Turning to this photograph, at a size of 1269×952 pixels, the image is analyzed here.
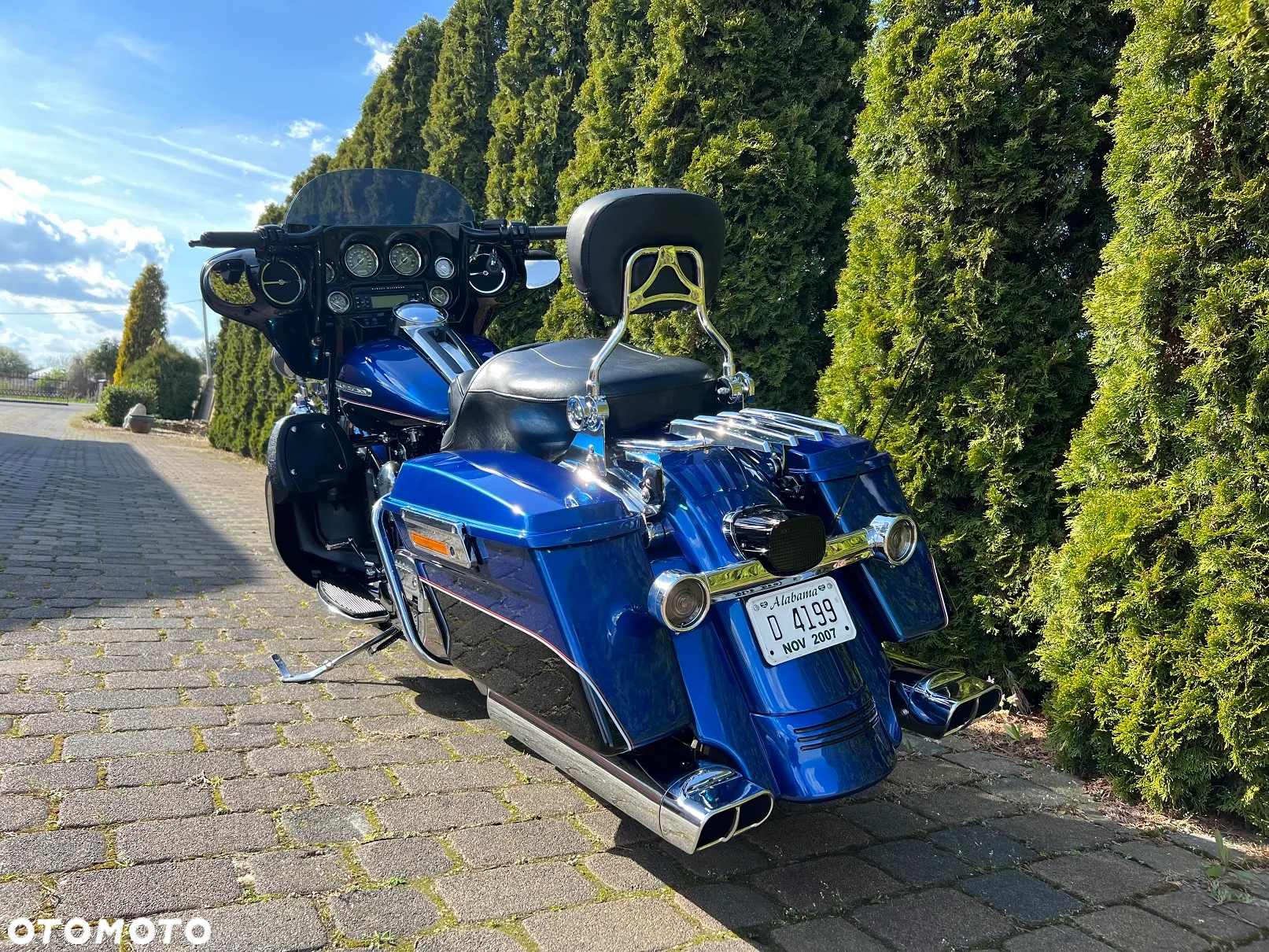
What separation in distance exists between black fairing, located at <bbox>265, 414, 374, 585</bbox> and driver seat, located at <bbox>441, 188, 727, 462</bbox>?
1.00 meters

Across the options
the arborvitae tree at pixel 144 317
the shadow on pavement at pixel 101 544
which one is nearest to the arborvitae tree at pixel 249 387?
the shadow on pavement at pixel 101 544

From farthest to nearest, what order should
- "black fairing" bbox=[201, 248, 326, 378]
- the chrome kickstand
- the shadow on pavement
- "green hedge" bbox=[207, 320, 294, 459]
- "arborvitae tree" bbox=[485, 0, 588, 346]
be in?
"green hedge" bbox=[207, 320, 294, 459] → "arborvitae tree" bbox=[485, 0, 588, 346] → the shadow on pavement → "black fairing" bbox=[201, 248, 326, 378] → the chrome kickstand

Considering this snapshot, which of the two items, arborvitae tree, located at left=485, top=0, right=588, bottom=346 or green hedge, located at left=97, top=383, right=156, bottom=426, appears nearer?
arborvitae tree, located at left=485, top=0, right=588, bottom=346

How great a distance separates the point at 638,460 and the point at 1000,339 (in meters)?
1.81

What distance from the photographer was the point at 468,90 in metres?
8.65

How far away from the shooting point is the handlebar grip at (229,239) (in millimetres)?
3518

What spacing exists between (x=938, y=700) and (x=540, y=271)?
2.72 m

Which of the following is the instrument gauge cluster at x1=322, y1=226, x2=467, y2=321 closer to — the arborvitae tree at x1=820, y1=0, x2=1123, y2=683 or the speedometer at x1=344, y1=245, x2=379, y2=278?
the speedometer at x1=344, y1=245, x2=379, y2=278

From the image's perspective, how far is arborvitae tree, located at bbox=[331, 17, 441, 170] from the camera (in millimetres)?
10102

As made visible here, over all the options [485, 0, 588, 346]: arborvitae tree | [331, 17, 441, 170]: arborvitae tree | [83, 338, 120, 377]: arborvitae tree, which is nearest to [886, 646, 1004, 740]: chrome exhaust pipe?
[485, 0, 588, 346]: arborvitae tree

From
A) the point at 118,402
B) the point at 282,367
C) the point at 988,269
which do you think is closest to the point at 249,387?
the point at 282,367

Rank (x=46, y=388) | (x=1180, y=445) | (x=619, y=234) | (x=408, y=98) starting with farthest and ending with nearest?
1. (x=46, y=388)
2. (x=408, y=98)
3. (x=1180, y=445)
4. (x=619, y=234)

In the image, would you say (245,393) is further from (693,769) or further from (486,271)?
(693,769)

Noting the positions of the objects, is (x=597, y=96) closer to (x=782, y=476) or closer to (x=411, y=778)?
(x=782, y=476)
